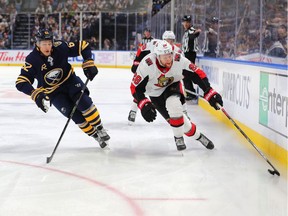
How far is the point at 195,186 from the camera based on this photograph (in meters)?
3.17

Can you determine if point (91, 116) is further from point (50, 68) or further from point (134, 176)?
point (134, 176)

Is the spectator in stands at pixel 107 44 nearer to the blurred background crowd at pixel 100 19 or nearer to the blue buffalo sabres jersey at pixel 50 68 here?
the blurred background crowd at pixel 100 19

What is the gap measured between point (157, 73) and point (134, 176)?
3.27ft

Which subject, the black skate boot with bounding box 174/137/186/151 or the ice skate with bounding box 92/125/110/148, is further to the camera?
the ice skate with bounding box 92/125/110/148

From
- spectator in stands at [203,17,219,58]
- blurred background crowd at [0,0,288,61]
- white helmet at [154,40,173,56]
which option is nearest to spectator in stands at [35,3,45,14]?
blurred background crowd at [0,0,288,61]

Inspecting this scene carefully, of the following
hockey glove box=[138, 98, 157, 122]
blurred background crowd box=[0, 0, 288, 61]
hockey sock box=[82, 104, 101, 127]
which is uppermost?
blurred background crowd box=[0, 0, 288, 61]

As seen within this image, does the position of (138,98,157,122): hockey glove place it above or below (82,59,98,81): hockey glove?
below

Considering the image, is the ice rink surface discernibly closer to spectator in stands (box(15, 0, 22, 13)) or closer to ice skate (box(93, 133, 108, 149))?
ice skate (box(93, 133, 108, 149))

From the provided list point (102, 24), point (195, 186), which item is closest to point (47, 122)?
point (195, 186)

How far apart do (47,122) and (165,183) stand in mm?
3077

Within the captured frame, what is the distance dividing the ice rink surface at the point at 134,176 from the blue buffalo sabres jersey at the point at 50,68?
1.89 ft

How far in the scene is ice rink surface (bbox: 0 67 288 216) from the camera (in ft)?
8.86

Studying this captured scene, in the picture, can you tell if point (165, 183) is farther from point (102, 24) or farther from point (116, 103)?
point (102, 24)

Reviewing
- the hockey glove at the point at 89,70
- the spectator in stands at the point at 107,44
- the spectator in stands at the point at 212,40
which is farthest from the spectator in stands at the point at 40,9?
the hockey glove at the point at 89,70
